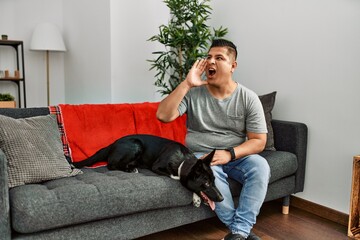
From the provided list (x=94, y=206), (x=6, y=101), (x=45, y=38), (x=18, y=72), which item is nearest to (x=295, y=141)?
(x=94, y=206)

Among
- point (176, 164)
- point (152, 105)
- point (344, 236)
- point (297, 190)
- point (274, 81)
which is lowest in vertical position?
point (344, 236)

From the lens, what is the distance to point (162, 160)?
2.00m

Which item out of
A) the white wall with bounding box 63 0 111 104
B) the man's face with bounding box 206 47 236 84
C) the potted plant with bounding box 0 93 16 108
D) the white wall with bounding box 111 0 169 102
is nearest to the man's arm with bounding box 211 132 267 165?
the man's face with bounding box 206 47 236 84

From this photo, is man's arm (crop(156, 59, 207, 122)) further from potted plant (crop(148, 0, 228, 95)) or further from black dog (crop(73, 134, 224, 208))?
potted plant (crop(148, 0, 228, 95))

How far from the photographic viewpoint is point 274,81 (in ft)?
9.14

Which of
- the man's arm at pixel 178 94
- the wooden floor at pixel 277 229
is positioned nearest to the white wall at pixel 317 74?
the wooden floor at pixel 277 229

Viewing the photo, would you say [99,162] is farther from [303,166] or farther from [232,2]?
[232,2]

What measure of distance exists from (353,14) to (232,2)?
3.70 ft

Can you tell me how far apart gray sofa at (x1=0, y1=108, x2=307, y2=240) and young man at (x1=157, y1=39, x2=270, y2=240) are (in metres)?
0.14

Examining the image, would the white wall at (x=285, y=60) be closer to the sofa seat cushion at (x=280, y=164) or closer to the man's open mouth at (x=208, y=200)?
the sofa seat cushion at (x=280, y=164)

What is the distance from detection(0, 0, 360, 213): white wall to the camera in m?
2.33

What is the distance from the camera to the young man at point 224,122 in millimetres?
1920

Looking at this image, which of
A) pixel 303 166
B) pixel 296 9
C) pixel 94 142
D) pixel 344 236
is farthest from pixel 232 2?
pixel 344 236

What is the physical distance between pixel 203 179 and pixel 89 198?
57 cm
